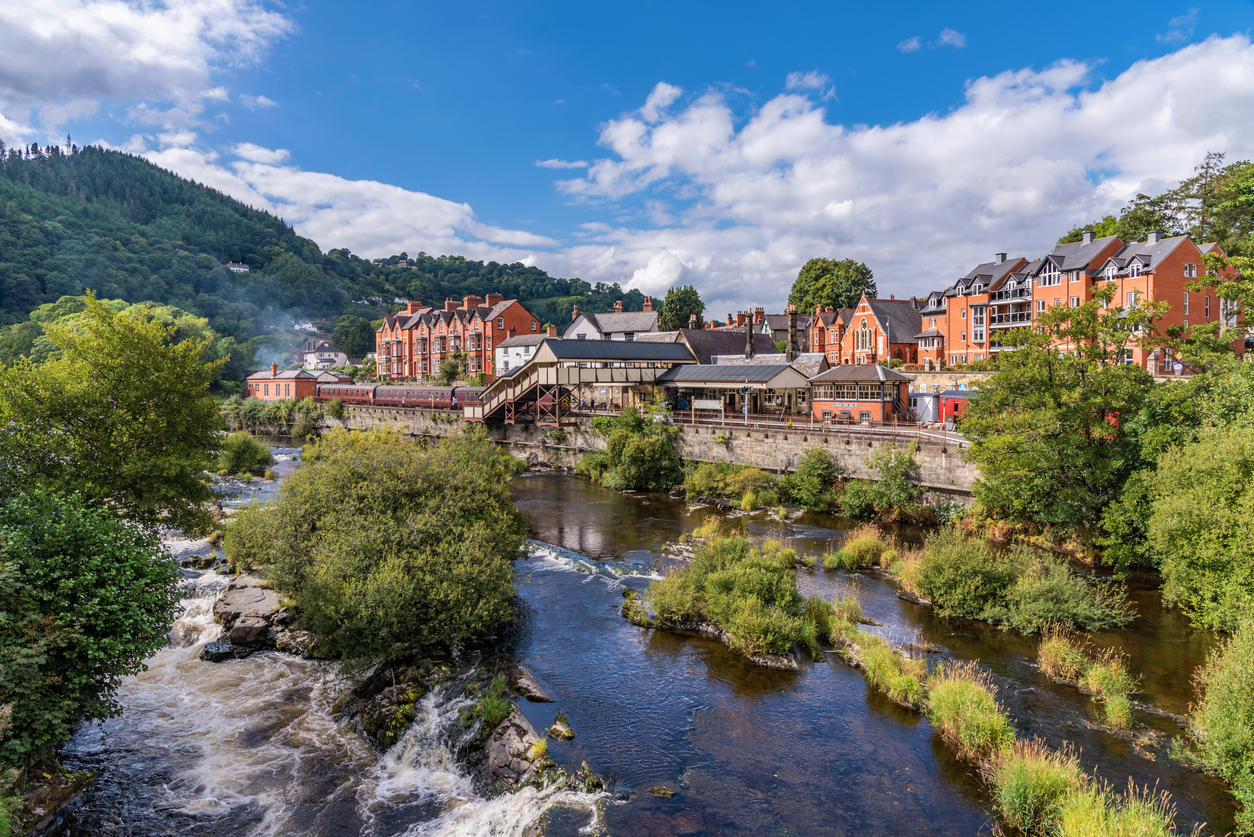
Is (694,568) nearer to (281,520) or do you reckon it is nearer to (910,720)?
(910,720)

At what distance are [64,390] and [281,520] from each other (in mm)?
5940

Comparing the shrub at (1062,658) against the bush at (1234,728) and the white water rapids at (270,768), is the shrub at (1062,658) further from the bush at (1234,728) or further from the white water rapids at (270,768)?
the white water rapids at (270,768)

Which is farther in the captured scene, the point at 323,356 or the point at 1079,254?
the point at 323,356

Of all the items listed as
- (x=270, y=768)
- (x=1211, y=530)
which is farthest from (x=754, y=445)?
(x=270, y=768)

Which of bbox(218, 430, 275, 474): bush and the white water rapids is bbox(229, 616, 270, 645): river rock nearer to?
the white water rapids

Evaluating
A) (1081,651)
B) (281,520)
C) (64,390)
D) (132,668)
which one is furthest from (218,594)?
(1081,651)

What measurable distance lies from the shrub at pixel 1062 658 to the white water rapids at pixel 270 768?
36.7 ft

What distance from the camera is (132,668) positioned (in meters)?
12.0

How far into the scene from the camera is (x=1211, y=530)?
51.9 ft

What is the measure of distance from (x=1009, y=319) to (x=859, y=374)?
2417 cm

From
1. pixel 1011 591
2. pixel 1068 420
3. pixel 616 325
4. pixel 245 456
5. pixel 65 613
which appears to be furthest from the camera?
pixel 616 325

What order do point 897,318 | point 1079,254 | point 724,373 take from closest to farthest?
point 724,373, point 1079,254, point 897,318

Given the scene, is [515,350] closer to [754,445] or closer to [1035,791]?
[754,445]

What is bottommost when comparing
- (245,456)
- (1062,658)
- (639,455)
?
(1062,658)
